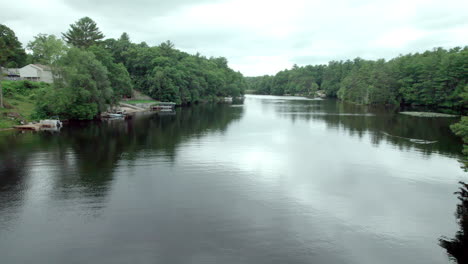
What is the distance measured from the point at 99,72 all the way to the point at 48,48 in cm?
1001

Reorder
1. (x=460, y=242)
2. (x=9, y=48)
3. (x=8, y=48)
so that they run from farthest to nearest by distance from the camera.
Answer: (x=9, y=48)
(x=8, y=48)
(x=460, y=242)

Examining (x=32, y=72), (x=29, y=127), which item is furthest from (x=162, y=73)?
(x=29, y=127)

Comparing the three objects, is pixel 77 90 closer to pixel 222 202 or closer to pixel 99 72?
pixel 99 72

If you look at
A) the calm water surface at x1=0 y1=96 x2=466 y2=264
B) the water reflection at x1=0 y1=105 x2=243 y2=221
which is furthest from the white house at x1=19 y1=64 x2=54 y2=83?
the calm water surface at x1=0 y1=96 x2=466 y2=264

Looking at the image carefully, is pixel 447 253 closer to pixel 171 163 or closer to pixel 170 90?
pixel 171 163

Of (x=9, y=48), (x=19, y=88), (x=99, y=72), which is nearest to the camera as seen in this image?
(x=9, y=48)

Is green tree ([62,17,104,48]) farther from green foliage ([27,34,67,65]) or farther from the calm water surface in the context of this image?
the calm water surface

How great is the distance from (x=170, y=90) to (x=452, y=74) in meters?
81.8

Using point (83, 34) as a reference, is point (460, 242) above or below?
below

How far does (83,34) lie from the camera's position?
97812 mm

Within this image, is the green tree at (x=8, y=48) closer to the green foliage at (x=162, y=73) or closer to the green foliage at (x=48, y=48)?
the green foliage at (x=48, y=48)

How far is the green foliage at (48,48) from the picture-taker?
5800 centimetres

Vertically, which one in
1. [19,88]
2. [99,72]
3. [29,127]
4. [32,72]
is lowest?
[29,127]

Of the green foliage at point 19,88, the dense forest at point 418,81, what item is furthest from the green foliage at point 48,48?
the dense forest at point 418,81
